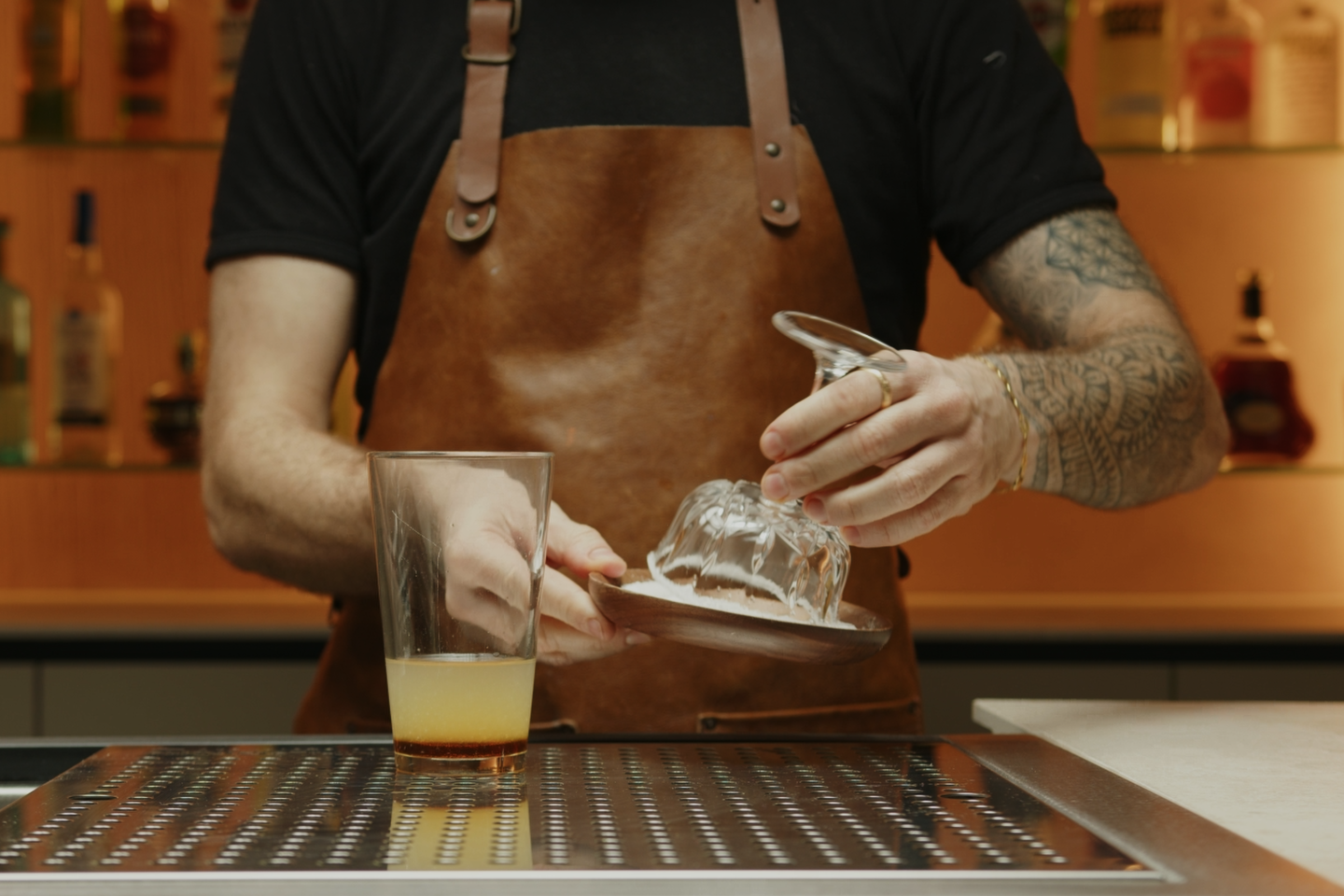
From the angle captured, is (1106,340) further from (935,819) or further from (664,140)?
(935,819)

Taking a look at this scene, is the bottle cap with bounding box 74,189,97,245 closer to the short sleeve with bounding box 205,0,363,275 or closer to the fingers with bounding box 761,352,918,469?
the short sleeve with bounding box 205,0,363,275

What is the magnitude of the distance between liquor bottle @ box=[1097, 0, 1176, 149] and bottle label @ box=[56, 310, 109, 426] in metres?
1.55

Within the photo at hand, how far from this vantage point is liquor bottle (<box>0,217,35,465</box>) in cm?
211

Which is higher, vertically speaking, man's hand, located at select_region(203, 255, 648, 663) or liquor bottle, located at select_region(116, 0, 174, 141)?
liquor bottle, located at select_region(116, 0, 174, 141)

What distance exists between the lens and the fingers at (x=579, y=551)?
0.80 metres

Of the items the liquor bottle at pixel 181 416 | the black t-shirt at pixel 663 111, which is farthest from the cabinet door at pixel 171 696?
the black t-shirt at pixel 663 111

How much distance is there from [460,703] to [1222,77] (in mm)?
1827

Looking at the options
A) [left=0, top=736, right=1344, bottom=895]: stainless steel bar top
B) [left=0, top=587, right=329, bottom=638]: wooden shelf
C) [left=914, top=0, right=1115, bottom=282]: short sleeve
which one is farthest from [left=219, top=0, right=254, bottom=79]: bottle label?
[left=0, top=736, right=1344, bottom=895]: stainless steel bar top

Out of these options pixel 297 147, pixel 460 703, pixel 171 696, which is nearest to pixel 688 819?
pixel 460 703

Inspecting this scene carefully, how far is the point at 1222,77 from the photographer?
2.12 meters

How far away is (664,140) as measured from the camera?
122 centimetres

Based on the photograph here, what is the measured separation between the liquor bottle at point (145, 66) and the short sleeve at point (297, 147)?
3.04ft

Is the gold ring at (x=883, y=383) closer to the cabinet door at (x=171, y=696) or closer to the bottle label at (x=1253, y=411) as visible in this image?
the cabinet door at (x=171, y=696)

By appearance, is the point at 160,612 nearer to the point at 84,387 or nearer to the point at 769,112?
the point at 84,387
